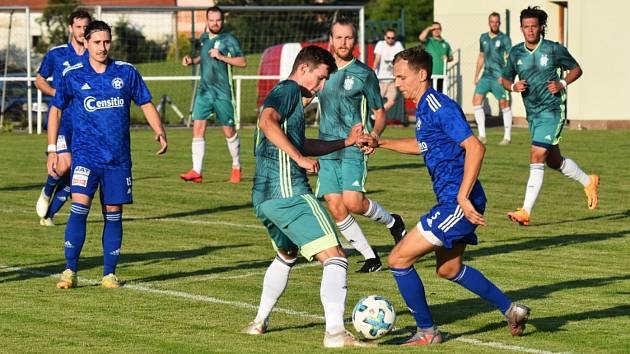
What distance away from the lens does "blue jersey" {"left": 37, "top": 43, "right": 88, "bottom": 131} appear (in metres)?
14.0

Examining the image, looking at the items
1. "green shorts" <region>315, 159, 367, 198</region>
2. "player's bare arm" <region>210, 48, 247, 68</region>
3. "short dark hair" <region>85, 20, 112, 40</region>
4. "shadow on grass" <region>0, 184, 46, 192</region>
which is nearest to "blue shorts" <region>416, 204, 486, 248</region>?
"green shorts" <region>315, 159, 367, 198</region>

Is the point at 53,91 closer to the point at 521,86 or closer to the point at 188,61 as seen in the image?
the point at 521,86

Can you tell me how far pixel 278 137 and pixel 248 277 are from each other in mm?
3388

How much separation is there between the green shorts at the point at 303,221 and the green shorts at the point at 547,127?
21.9ft

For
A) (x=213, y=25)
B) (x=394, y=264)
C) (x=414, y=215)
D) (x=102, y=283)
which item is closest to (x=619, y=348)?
(x=394, y=264)

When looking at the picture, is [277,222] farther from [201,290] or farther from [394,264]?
[201,290]

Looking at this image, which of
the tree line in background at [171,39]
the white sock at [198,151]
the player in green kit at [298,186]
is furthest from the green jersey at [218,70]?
the tree line in background at [171,39]

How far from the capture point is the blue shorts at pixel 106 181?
1110cm

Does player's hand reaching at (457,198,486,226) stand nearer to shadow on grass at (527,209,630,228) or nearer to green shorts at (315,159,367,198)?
green shorts at (315,159,367,198)

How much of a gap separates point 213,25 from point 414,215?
5018 millimetres

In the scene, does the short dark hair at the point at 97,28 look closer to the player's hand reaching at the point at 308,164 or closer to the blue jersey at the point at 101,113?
the blue jersey at the point at 101,113

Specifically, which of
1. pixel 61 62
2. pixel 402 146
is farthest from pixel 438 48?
pixel 402 146

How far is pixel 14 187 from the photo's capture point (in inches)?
768

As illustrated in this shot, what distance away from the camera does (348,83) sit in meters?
12.1
